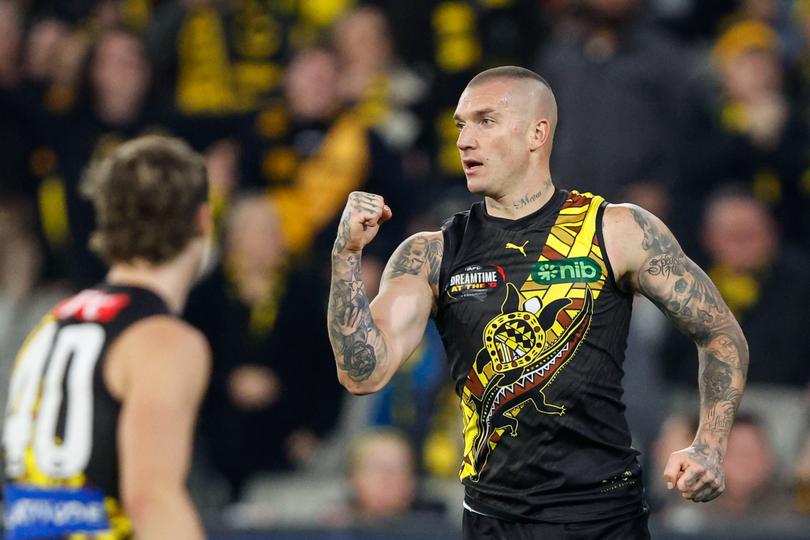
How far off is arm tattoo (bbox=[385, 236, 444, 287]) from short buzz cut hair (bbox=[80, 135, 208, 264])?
692 mm

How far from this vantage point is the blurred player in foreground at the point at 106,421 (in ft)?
13.9

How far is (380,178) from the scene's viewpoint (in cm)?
928

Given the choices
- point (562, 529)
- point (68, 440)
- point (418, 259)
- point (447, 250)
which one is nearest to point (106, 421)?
point (68, 440)

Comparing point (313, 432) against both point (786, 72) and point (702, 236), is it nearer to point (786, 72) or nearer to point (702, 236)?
point (702, 236)

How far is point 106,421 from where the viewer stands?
4.30 meters

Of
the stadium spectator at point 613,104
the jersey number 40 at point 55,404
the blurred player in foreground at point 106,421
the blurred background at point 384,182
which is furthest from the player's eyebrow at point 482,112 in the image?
the stadium spectator at point 613,104

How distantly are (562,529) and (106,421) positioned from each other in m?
1.51

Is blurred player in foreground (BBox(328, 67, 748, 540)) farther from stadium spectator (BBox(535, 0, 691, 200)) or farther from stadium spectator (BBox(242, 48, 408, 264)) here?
stadium spectator (BBox(242, 48, 408, 264))

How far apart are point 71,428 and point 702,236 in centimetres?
533

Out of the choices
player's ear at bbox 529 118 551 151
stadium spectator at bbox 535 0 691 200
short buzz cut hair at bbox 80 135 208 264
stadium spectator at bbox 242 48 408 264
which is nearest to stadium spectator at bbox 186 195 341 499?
stadium spectator at bbox 242 48 408 264

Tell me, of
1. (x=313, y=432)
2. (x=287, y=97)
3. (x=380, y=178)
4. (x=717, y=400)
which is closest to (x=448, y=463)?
(x=313, y=432)

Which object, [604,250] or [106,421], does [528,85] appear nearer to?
[604,250]

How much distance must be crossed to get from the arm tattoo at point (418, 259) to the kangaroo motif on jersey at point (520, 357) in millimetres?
290

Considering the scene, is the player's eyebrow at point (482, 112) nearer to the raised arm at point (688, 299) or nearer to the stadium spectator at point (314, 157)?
the raised arm at point (688, 299)
